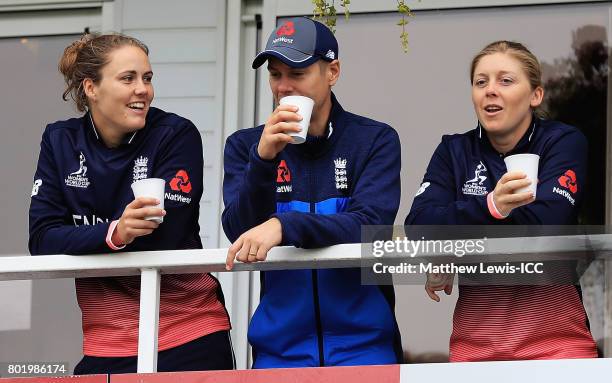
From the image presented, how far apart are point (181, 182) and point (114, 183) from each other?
0.93 feet

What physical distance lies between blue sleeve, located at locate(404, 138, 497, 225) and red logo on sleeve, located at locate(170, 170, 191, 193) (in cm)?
87

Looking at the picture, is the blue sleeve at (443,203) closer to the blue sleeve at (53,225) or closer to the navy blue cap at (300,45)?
the navy blue cap at (300,45)

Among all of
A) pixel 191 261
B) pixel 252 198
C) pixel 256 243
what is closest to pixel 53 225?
pixel 191 261

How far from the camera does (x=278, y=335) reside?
523 centimetres

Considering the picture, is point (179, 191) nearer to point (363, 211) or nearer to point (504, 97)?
point (363, 211)

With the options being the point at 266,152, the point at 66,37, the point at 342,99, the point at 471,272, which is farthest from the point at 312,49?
the point at 66,37

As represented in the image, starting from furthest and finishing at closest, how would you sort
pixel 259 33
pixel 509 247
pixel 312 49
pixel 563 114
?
pixel 259 33 → pixel 563 114 → pixel 312 49 → pixel 509 247

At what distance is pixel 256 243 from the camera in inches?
193

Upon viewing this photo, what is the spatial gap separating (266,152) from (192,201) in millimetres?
599

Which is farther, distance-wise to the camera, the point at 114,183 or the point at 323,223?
the point at 114,183

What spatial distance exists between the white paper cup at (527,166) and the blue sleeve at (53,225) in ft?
5.17

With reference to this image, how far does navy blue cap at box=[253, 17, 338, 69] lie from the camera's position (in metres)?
5.32

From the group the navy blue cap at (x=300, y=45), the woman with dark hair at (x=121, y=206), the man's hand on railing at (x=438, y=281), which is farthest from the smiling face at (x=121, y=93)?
the man's hand on railing at (x=438, y=281)

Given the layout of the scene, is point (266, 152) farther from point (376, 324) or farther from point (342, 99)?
point (342, 99)
